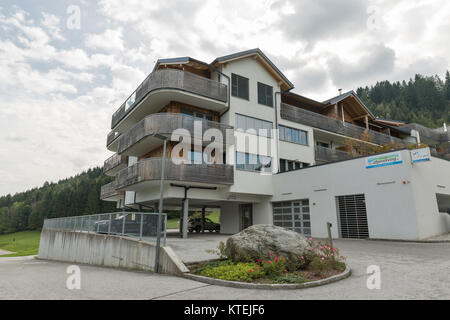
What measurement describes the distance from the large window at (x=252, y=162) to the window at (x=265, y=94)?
4820 mm

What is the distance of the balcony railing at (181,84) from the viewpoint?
1989 cm

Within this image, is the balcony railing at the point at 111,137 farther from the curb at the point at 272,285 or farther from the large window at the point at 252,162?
the curb at the point at 272,285

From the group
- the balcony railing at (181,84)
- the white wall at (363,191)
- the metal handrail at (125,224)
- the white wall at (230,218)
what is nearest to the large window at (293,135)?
the white wall at (363,191)

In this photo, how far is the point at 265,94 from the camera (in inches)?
962

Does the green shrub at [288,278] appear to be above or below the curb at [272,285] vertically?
above

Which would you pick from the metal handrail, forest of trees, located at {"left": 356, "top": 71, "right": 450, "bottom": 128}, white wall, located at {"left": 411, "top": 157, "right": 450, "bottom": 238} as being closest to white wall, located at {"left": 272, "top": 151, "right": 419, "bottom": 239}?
white wall, located at {"left": 411, "top": 157, "right": 450, "bottom": 238}

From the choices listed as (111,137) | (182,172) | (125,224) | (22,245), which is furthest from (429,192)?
(22,245)

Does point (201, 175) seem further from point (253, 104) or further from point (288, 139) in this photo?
point (288, 139)

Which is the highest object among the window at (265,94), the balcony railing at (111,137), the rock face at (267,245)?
the window at (265,94)

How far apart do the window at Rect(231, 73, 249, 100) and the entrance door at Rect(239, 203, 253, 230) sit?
914 centimetres

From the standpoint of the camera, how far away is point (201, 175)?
19234 mm

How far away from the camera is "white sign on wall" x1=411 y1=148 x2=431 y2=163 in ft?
49.5

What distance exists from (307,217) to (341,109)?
1546 cm
